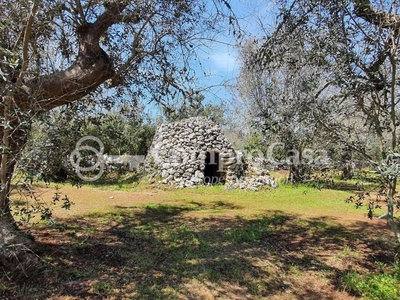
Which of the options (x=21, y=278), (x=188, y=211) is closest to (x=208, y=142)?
(x=188, y=211)

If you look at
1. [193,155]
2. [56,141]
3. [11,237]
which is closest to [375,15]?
[56,141]

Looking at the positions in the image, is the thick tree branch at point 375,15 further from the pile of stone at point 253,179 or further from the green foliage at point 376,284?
the pile of stone at point 253,179

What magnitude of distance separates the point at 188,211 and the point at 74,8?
17.4 feet

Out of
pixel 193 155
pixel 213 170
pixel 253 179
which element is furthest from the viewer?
pixel 213 170

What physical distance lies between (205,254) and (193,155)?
859 cm

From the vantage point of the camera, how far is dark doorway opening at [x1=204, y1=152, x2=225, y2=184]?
13323 millimetres

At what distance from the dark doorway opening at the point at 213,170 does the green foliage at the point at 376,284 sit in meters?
9.63

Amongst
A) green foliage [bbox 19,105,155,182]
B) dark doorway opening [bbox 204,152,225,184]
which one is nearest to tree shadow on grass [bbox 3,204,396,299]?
green foliage [bbox 19,105,155,182]

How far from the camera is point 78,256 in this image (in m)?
3.98

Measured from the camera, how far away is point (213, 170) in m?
13.9


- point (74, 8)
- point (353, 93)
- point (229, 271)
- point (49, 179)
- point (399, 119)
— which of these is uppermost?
point (74, 8)

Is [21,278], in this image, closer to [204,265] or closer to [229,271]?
[204,265]

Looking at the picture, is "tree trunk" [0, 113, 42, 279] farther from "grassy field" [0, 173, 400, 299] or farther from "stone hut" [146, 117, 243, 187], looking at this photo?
"stone hut" [146, 117, 243, 187]

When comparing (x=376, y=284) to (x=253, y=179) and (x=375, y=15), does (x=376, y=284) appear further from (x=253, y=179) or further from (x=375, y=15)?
(x=253, y=179)
